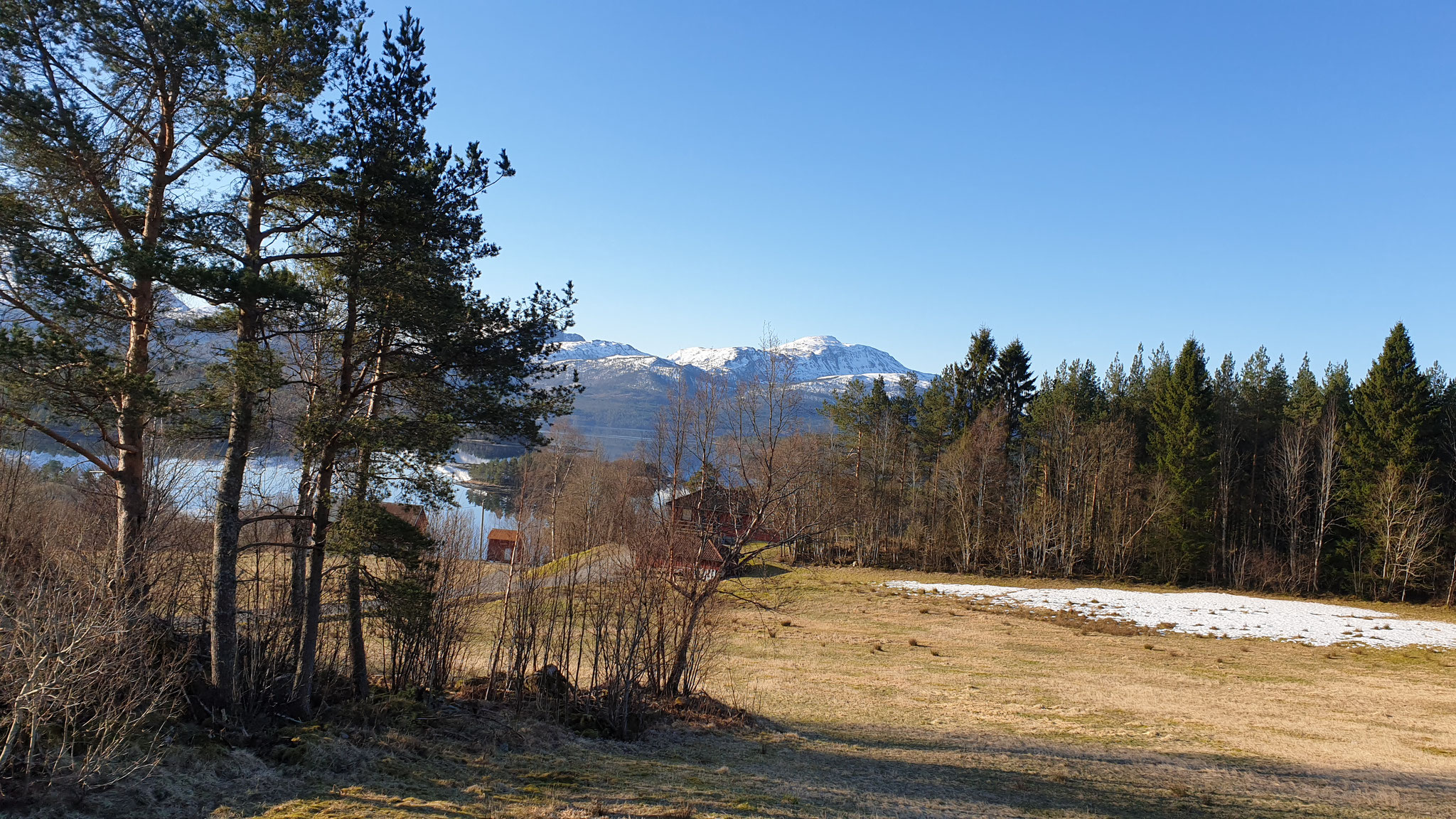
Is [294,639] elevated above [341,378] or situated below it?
below

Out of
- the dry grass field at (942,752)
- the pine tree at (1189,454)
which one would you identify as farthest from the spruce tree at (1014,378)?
the dry grass field at (942,752)

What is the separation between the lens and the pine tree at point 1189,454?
45.3 meters

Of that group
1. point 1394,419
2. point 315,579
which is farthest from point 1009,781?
point 1394,419

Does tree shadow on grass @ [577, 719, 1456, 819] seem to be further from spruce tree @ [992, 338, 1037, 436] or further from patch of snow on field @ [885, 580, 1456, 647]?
spruce tree @ [992, 338, 1037, 436]

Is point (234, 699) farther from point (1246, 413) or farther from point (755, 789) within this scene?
point (1246, 413)

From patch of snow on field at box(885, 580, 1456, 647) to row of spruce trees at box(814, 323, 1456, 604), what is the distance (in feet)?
18.5

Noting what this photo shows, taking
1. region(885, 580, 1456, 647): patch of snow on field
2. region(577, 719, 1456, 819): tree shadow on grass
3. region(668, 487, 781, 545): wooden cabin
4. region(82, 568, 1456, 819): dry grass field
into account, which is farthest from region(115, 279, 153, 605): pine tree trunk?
region(885, 580, 1456, 647): patch of snow on field

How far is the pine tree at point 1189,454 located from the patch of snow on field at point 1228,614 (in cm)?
482

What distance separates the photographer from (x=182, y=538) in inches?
511

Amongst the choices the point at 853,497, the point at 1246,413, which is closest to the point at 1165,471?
the point at 1246,413

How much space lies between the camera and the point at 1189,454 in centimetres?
4572

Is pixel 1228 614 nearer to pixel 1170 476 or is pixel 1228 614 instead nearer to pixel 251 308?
pixel 1170 476

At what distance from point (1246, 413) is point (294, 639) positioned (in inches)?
2183

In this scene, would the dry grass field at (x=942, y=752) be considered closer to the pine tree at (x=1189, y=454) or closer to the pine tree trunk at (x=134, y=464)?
the pine tree trunk at (x=134, y=464)
